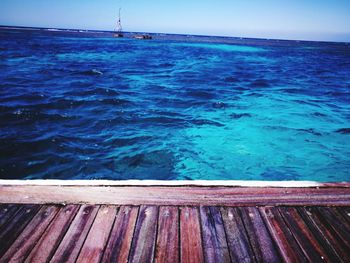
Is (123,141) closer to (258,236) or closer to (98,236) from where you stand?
(98,236)

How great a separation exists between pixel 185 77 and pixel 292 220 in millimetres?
15344

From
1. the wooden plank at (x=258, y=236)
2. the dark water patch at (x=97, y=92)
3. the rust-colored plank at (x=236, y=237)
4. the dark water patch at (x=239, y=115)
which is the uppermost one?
the wooden plank at (x=258, y=236)

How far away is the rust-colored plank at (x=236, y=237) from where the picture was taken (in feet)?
7.93

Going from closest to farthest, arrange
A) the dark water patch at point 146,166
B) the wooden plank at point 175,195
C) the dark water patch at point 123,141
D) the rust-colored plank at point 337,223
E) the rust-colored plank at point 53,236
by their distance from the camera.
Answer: the rust-colored plank at point 53,236
the rust-colored plank at point 337,223
the wooden plank at point 175,195
the dark water patch at point 146,166
the dark water patch at point 123,141

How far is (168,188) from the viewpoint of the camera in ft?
10.9

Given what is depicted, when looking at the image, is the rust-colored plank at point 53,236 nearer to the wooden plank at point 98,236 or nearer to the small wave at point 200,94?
the wooden plank at point 98,236

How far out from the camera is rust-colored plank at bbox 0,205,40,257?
2.51 meters

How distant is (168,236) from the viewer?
263 cm

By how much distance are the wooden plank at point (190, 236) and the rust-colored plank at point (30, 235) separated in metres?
1.40

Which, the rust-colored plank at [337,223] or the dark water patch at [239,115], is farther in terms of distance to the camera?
the dark water patch at [239,115]

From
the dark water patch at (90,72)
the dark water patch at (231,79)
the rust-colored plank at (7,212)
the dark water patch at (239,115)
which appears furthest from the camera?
the dark water patch at (231,79)

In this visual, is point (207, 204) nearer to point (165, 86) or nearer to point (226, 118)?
point (226, 118)

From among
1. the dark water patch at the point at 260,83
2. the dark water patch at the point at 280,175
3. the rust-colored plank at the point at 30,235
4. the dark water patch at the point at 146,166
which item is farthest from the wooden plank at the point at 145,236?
the dark water patch at the point at 260,83

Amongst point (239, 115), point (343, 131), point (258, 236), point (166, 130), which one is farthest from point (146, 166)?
point (343, 131)
